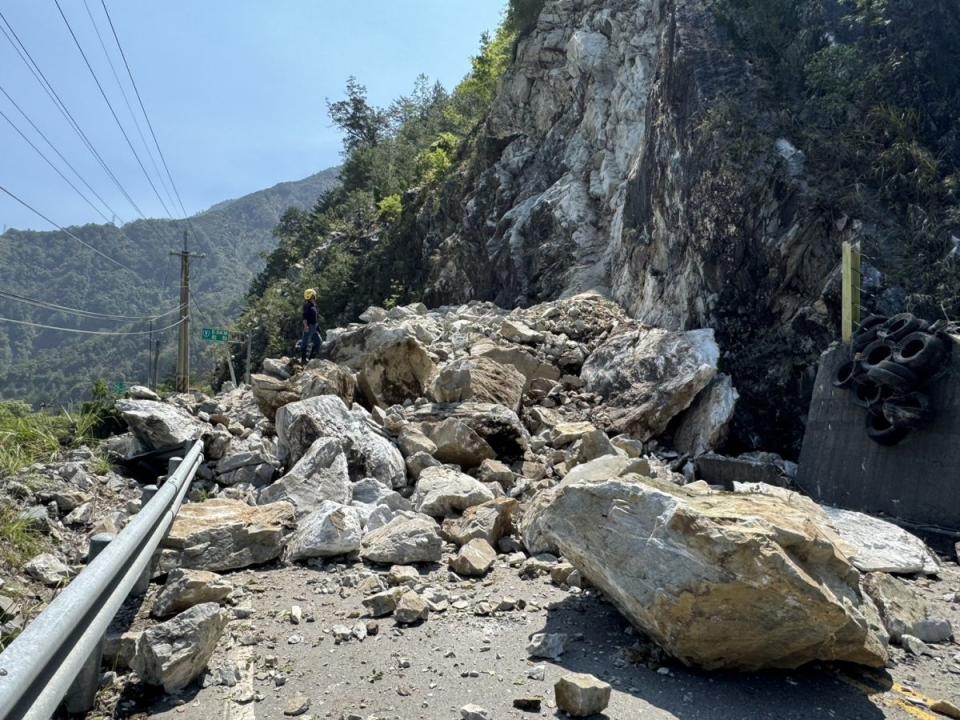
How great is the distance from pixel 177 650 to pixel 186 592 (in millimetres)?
807

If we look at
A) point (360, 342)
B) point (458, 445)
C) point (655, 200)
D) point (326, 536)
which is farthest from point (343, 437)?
point (655, 200)

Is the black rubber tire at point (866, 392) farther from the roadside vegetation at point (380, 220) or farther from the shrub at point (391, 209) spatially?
the shrub at point (391, 209)

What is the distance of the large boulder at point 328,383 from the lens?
8297 mm

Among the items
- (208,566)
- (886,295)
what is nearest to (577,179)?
(886,295)

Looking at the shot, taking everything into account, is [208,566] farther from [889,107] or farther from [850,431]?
[889,107]

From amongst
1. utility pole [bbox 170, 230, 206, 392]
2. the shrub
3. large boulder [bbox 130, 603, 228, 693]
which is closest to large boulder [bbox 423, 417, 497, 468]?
large boulder [bbox 130, 603, 228, 693]

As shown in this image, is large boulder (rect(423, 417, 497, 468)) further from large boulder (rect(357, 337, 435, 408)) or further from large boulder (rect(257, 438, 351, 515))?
large boulder (rect(357, 337, 435, 408))

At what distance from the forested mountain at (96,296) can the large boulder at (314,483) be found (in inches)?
715

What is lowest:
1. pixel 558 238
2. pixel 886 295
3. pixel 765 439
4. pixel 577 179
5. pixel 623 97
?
pixel 765 439

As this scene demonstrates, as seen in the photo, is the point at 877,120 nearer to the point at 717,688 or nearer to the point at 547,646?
the point at 717,688

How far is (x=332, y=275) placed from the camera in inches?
1214

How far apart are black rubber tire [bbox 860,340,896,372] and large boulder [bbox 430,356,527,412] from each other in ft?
12.1

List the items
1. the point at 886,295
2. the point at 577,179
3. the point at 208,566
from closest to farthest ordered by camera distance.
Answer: the point at 208,566
the point at 886,295
the point at 577,179

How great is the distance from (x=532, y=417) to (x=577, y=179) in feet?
38.8
